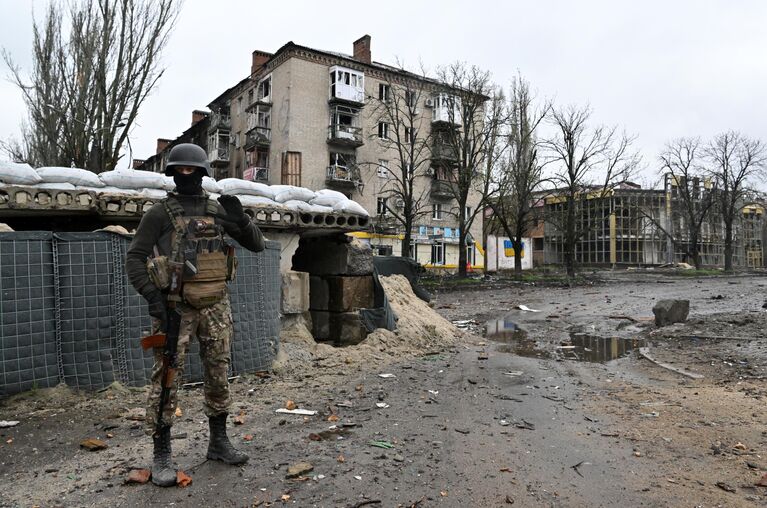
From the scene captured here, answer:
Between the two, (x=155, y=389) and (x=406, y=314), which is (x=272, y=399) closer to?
(x=155, y=389)

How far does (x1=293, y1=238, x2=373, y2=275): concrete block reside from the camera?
8.50 metres

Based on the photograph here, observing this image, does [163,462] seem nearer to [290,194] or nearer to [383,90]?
[290,194]

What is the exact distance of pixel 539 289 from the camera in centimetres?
2416

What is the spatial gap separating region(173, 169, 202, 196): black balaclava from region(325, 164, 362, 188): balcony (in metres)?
28.7

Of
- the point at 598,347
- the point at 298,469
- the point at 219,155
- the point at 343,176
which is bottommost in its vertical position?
the point at 598,347

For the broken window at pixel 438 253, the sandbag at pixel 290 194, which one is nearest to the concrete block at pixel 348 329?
the sandbag at pixel 290 194

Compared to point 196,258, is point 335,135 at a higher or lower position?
higher

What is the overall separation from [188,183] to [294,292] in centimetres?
427

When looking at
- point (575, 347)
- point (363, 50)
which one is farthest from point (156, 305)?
point (363, 50)

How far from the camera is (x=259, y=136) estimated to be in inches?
1286

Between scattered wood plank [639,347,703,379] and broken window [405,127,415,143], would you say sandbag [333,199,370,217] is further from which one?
broken window [405,127,415,143]

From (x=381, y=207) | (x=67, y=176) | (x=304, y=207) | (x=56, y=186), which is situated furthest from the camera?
(x=381, y=207)

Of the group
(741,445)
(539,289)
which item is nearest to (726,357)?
(741,445)

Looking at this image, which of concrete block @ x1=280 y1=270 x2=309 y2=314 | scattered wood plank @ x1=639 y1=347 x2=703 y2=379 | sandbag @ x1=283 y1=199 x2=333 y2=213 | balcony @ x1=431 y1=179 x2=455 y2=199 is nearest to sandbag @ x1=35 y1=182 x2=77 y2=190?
sandbag @ x1=283 y1=199 x2=333 y2=213
